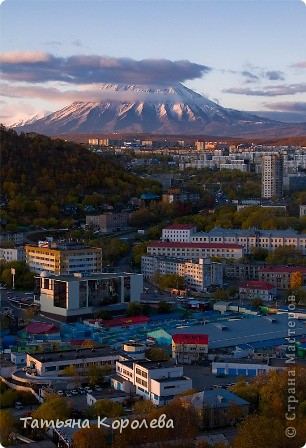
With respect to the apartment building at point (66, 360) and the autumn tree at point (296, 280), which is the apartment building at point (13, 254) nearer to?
the autumn tree at point (296, 280)

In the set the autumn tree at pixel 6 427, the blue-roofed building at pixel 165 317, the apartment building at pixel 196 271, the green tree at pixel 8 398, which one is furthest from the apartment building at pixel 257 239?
the autumn tree at pixel 6 427

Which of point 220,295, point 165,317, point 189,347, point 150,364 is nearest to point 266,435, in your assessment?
point 150,364

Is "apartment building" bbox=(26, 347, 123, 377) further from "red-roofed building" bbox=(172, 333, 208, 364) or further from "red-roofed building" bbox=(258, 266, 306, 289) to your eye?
"red-roofed building" bbox=(258, 266, 306, 289)

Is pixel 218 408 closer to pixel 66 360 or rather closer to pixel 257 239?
pixel 66 360

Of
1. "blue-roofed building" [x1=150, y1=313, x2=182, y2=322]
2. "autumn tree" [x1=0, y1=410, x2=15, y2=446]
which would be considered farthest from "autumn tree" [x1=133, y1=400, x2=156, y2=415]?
"blue-roofed building" [x1=150, y1=313, x2=182, y2=322]

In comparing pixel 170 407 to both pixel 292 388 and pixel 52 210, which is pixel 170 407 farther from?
pixel 52 210

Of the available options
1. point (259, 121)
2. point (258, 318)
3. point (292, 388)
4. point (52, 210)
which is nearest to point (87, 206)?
point (52, 210)
